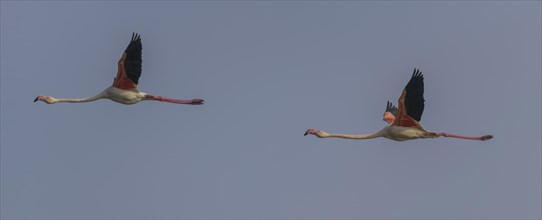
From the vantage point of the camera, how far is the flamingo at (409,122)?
1885 inches

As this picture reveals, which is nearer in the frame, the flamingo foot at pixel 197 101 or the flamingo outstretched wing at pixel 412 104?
the flamingo outstretched wing at pixel 412 104

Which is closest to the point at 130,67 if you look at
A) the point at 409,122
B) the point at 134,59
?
the point at 134,59

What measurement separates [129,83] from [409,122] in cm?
913

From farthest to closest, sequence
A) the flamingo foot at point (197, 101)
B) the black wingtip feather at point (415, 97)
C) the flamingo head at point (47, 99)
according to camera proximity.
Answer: the flamingo head at point (47, 99) < the flamingo foot at point (197, 101) < the black wingtip feather at point (415, 97)

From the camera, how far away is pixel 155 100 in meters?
51.3

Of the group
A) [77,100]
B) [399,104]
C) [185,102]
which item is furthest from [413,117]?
[77,100]

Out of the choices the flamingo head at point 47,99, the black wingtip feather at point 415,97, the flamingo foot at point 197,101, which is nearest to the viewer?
the black wingtip feather at point 415,97

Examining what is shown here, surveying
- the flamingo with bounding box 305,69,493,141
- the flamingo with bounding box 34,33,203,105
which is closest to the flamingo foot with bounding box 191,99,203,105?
the flamingo with bounding box 34,33,203,105

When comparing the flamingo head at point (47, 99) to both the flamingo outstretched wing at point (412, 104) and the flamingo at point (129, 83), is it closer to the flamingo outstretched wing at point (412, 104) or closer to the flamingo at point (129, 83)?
the flamingo at point (129, 83)

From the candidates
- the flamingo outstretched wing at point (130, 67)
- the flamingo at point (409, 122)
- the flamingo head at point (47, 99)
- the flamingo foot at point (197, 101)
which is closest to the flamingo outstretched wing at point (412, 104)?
the flamingo at point (409, 122)

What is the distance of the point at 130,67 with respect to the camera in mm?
50188

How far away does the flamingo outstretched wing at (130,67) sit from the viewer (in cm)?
4981

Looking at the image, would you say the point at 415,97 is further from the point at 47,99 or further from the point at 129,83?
the point at 47,99

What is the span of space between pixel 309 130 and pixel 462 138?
15.9 ft
